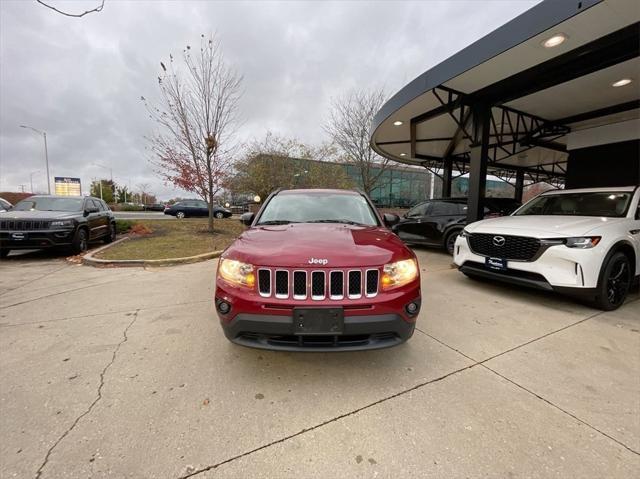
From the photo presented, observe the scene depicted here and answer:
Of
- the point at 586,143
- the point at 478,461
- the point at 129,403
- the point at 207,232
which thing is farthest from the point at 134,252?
the point at 586,143

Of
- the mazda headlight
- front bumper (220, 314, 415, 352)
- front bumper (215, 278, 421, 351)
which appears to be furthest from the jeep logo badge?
the mazda headlight

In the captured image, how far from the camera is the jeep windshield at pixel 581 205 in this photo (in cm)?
440

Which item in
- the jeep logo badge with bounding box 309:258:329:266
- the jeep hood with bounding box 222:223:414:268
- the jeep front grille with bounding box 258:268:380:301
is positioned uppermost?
the jeep hood with bounding box 222:223:414:268

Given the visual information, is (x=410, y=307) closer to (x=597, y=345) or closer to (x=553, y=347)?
(x=553, y=347)

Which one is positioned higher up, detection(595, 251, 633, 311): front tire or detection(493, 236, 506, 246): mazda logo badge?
detection(493, 236, 506, 246): mazda logo badge

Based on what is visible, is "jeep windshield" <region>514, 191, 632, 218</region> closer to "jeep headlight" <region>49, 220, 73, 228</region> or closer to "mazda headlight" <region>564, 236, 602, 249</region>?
"mazda headlight" <region>564, 236, 602, 249</region>

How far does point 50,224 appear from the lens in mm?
6656

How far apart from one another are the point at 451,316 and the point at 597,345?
1.37 m

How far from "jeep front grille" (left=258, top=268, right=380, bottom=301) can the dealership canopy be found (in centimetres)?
434

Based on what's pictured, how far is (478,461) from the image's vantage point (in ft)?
5.34

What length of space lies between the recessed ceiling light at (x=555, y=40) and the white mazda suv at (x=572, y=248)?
2394 mm

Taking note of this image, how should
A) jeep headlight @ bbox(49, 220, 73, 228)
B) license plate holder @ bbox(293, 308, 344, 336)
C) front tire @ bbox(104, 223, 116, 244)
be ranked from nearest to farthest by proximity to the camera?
1. license plate holder @ bbox(293, 308, 344, 336)
2. jeep headlight @ bbox(49, 220, 73, 228)
3. front tire @ bbox(104, 223, 116, 244)

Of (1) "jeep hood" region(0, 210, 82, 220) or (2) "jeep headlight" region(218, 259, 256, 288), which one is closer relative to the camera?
(2) "jeep headlight" region(218, 259, 256, 288)

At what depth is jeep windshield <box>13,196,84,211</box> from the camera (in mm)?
7315
